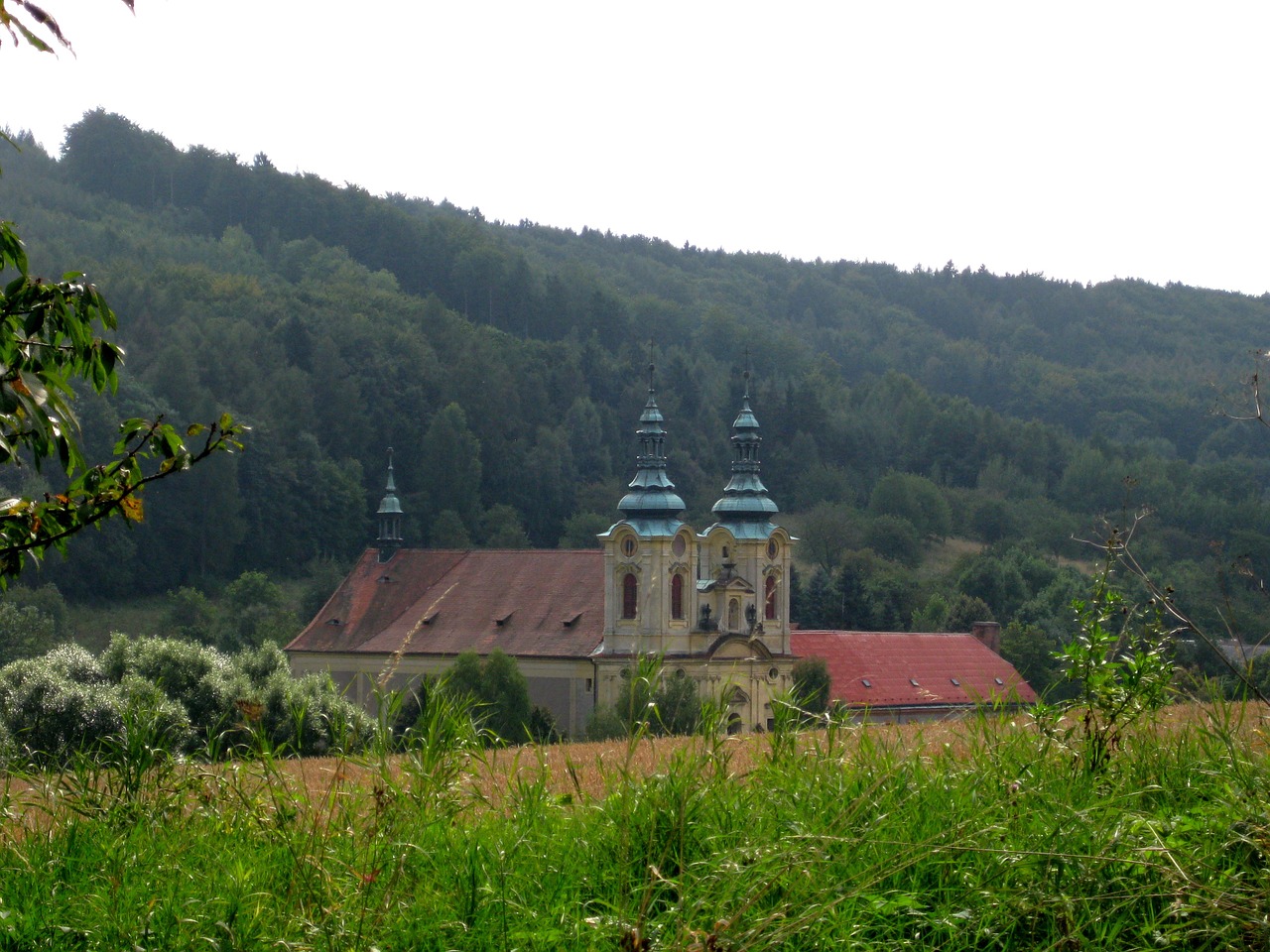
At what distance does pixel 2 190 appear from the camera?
125 m

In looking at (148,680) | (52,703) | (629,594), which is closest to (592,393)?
(629,594)

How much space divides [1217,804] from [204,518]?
3039 inches

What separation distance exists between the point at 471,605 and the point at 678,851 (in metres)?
52.3

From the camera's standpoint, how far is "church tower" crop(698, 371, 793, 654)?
55250 mm

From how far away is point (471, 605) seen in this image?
192 feet

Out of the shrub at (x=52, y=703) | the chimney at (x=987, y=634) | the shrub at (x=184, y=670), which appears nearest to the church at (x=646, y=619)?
the chimney at (x=987, y=634)

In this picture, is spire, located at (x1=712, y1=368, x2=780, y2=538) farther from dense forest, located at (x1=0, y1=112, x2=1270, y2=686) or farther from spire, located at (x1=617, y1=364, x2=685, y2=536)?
dense forest, located at (x1=0, y1=112, x2=1270, y2=686)

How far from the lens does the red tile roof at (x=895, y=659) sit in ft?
181

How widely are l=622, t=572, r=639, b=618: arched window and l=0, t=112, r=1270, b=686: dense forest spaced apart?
13662mm

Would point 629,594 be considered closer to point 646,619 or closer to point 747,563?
point 646,619

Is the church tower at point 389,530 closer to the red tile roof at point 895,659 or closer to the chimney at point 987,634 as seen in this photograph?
the red tile roof at point 895,659

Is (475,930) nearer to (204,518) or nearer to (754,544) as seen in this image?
(754,544)

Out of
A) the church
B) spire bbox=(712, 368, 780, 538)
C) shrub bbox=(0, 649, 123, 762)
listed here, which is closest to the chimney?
the church

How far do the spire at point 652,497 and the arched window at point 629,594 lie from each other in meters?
→ 1.46
